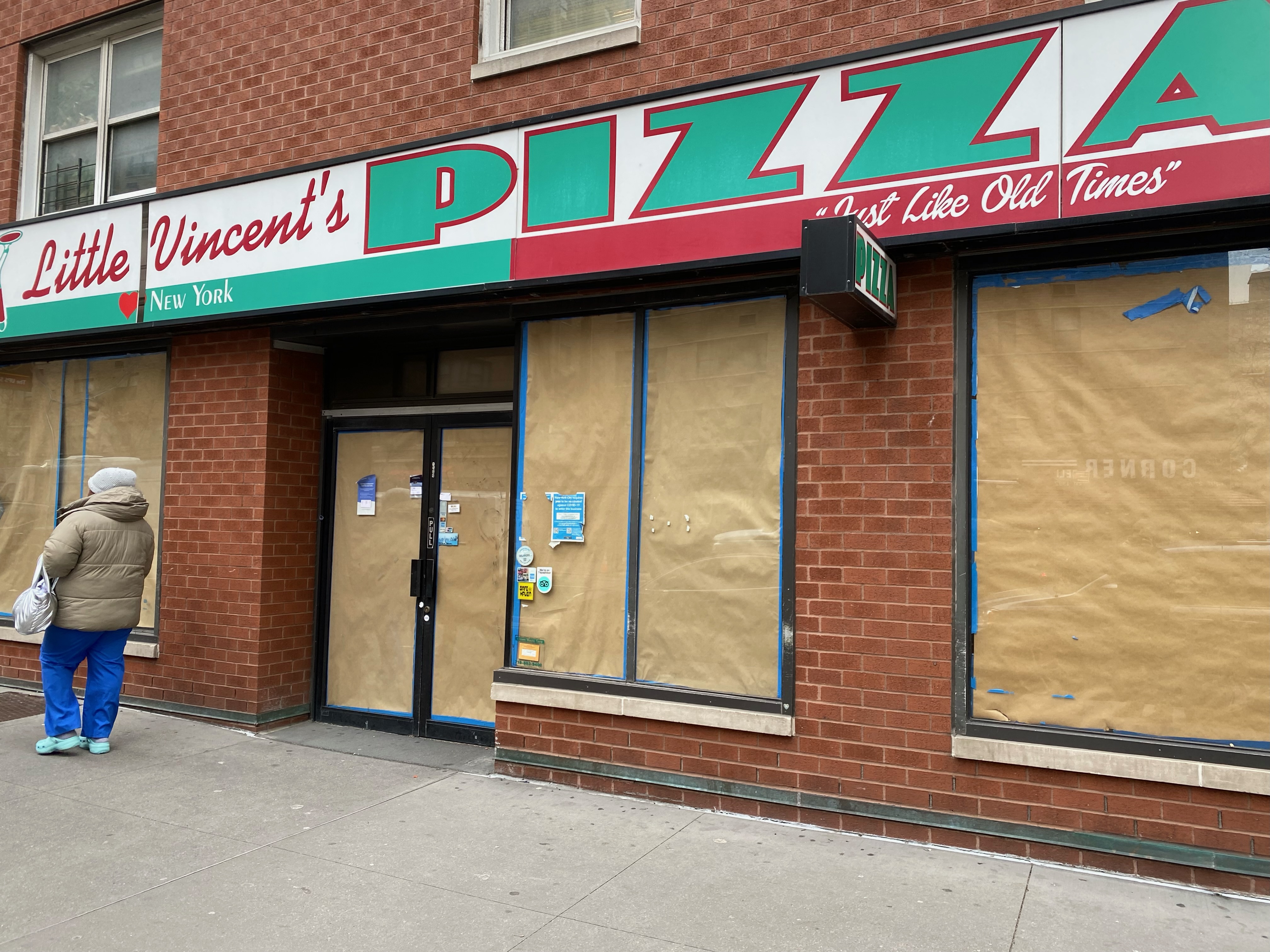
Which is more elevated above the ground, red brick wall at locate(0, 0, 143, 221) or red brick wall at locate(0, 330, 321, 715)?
red brick wall at locate(0, 0, 143, 221)

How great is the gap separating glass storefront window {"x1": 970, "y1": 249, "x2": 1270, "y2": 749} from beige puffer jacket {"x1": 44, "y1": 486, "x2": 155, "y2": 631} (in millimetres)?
5330

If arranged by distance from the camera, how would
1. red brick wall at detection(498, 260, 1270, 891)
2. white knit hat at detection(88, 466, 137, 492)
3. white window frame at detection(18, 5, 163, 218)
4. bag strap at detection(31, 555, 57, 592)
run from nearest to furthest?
red brick wall at detection(498, 260, 1270, 891) → bag strap at detection(31, 555, 57, 592) → white knit hat at detection(88, 466, 137, 492) → white window frame at detection(18, 5, 163, 218)

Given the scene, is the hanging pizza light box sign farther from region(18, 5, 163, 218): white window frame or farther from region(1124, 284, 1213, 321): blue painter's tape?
region(18, 5, 163, 218): white window frame

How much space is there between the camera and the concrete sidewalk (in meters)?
3.77

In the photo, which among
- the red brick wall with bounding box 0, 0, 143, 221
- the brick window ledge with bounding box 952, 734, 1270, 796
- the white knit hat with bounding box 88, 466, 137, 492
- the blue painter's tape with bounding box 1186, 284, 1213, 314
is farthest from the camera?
the red brick wall with bounding box 0, 0, 143, 221

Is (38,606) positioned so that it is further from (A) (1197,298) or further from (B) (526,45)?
(A) (1197,298)

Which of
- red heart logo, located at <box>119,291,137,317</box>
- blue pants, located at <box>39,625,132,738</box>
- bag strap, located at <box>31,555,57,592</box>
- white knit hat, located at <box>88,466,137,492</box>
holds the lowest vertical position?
blue pants, located at <box>39,625,132,738</box>

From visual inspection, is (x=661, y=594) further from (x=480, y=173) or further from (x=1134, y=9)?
(x=1134, y=9)

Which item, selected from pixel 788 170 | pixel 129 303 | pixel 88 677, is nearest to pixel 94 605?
pixel 88 677

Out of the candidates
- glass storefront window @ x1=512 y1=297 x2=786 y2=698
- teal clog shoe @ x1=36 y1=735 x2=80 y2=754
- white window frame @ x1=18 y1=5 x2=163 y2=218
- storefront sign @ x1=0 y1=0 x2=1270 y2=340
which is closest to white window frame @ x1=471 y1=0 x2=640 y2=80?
storefront sign @ x1=0 y1=0 x2=1270 y2=340

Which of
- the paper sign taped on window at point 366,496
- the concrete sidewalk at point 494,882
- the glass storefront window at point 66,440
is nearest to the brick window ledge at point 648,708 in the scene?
the concrete sidewalk at point 494,882

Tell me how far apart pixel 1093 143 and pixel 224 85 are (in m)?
6.33

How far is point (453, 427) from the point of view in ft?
23.1

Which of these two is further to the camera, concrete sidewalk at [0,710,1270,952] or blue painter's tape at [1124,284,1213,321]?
blue painter's tape at [1124,284,1213,321]
